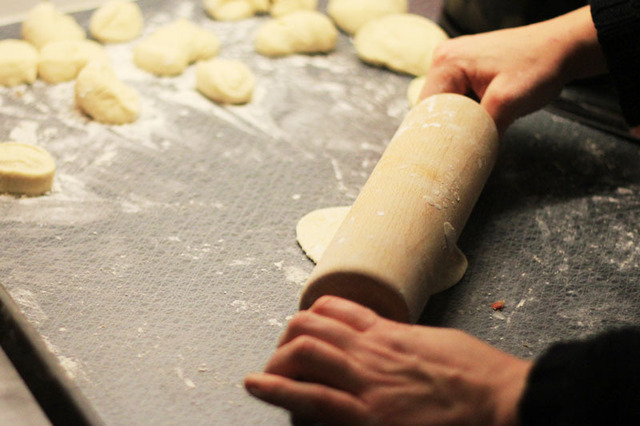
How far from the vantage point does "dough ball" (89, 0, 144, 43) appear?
196cm

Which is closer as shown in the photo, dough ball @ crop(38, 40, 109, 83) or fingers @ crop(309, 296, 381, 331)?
fingers @ crop(309, 296, 381, 331)

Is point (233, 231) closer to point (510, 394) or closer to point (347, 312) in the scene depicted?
point (347, 312)

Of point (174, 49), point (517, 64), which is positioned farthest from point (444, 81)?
point (174, 49)

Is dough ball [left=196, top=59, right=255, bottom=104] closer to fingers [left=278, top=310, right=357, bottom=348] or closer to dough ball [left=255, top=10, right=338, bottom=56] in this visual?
dough ball [left=255, top=10, right=338, bottom=56]

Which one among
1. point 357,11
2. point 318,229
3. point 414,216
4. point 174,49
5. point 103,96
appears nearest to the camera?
point 414,216

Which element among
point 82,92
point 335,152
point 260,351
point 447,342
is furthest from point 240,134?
point 447,342

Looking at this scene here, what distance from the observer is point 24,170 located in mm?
1396

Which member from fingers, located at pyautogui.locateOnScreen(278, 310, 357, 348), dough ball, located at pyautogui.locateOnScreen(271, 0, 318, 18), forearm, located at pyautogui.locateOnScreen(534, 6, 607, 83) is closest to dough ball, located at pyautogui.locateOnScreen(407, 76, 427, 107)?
forearm, located at pyautogui.locateOnScreen(534, 6, 607, 83)

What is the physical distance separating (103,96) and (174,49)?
0.98 feet

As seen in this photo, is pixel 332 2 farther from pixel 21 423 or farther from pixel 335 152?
pixel 21 423

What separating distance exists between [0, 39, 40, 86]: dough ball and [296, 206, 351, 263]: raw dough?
2.99 ft

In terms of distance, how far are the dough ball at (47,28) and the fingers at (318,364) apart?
1.40 meters

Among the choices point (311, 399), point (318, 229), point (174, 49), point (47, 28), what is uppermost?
point (47, 28)

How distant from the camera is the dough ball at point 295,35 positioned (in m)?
1.96
